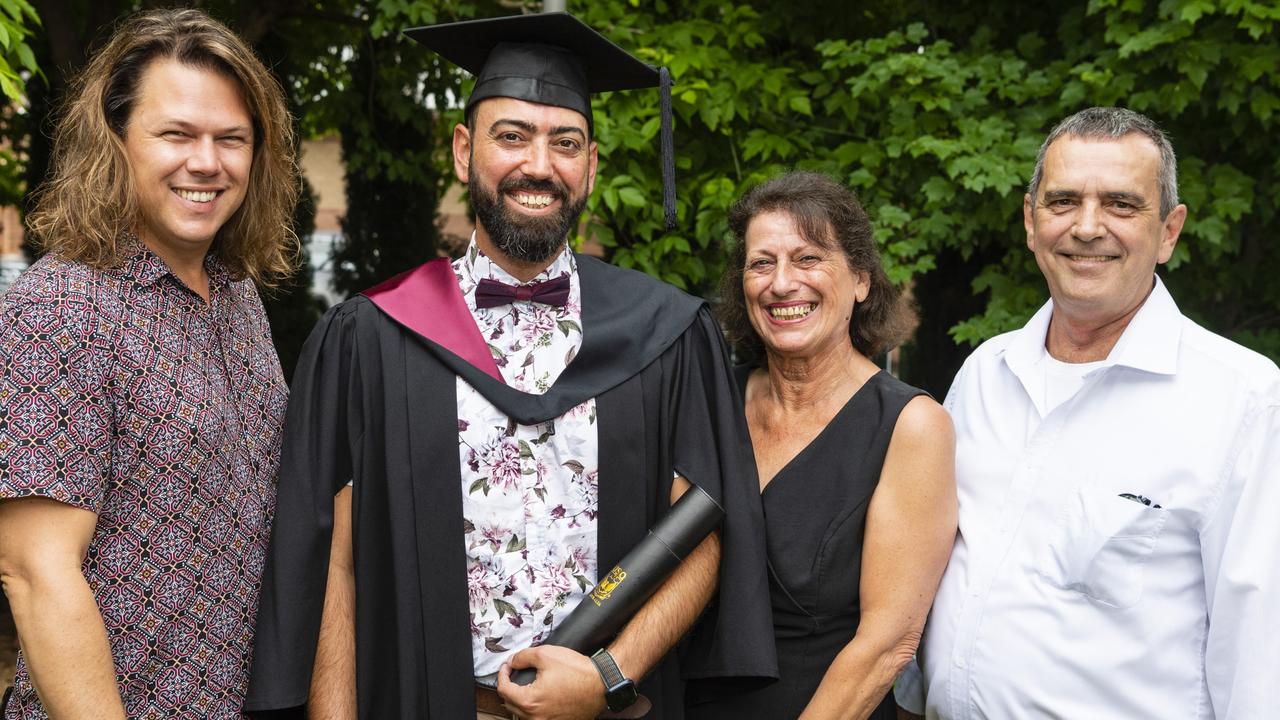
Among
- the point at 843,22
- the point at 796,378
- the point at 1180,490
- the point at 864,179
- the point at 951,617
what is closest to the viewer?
the point at 1180,490

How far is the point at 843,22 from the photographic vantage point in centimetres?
545

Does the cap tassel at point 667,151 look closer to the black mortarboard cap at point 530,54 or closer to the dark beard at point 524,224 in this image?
the black mortarboard cap at point 530,54

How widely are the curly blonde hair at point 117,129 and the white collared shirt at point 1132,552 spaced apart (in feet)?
6.01

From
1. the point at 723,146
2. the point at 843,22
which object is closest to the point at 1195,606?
the point at 723,146

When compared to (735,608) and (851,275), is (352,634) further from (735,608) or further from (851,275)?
(851,275)

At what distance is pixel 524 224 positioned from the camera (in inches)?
94.0

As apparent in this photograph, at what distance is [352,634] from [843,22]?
4245 mm

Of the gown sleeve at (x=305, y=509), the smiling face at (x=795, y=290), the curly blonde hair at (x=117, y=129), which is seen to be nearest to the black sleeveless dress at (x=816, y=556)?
the smiling face at (x=795, y=290)

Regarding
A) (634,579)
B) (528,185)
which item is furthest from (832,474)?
(528,185)

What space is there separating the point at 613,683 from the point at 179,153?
4.51 feet

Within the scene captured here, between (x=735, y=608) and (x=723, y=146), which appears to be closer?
(x=735, y=608)

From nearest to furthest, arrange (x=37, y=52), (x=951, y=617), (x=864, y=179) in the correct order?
(x=951, y=617) → (x=864, y=179) → (x=37, y=52)

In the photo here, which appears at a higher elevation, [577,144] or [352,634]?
[577,144]

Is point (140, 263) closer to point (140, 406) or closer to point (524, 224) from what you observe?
point (140, 406)
